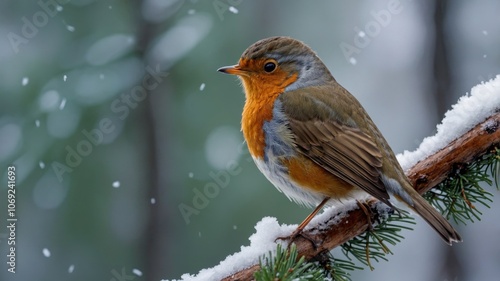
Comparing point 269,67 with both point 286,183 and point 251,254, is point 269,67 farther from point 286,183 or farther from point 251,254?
point 251,254

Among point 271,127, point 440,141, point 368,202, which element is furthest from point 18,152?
point 440,141

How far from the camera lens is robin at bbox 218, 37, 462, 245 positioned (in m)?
3.24

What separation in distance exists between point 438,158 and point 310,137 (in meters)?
0.74

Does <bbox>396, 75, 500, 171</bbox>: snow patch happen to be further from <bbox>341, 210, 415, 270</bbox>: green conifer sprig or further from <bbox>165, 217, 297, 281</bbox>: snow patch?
<bbox>165, 217, 297, 281</bbox>: snow patch

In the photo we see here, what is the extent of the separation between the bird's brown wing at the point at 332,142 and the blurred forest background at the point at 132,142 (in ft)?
6.47

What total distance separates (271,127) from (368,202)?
2.30 ft

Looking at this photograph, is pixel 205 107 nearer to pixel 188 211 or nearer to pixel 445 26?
pixel 188 211

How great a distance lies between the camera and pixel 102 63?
5648 millimetres

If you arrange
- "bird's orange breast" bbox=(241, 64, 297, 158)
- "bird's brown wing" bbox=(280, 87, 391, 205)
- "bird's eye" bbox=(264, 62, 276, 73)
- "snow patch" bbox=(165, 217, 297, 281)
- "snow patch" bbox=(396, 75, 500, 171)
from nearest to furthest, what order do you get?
"snow patch" bbox=(165, 217, 297, 281), "snow patch" bbox=(396, 75, 500, 171), "bird's brown wing" bbox=(280, 87, 391, 205), "bird's orange breast" bbox=(241, 64, 297, 158), "bird's eye" bbox=(264, 62, 276, 73)

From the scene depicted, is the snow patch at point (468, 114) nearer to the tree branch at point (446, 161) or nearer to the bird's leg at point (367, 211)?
the tree branch at point (446, 161)

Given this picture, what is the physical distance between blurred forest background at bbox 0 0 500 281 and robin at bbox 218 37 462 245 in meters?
1.82

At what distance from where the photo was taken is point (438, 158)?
10.3 ft

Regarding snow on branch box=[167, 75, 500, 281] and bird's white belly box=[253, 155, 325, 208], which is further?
bird's white belly box=[253, 155, 325, 208]

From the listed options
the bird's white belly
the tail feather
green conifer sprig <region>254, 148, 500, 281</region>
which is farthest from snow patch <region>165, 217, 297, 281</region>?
the tail feather
